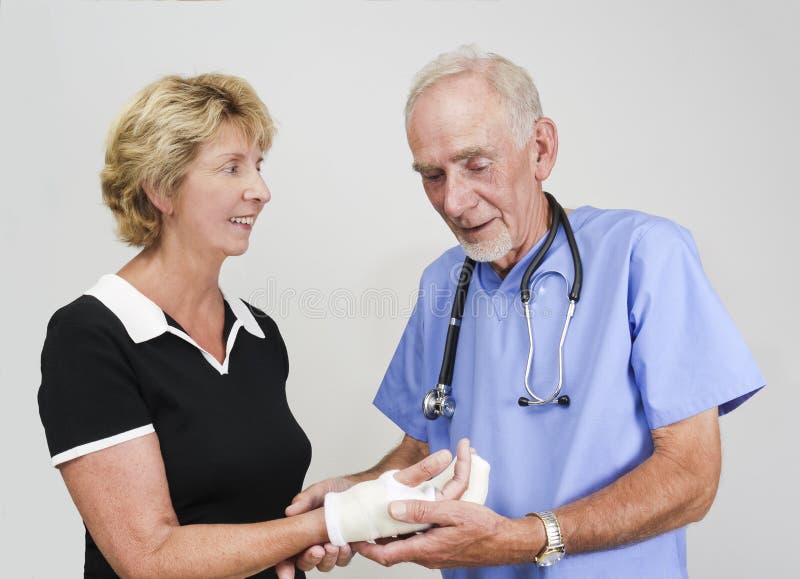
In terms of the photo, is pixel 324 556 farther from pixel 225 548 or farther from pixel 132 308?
pixel 132 308

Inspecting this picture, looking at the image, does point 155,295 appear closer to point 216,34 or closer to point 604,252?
point 604,252

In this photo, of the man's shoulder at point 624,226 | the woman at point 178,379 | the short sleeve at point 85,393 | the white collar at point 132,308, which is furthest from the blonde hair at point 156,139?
the man's shoulder at point 624,226

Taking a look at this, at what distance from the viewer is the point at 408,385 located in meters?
1.86

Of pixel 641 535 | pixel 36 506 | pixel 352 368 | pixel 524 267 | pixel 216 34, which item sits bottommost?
pixel 36 506

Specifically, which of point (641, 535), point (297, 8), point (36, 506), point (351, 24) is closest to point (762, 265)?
point (641, 535)

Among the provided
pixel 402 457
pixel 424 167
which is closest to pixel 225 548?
Answer: pixel 402 457

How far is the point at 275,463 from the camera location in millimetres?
1577

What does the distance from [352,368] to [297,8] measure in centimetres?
108

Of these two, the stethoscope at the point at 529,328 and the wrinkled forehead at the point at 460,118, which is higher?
the wrinkled forehead at the point at 460,118

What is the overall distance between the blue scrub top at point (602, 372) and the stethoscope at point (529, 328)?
0.02 meters

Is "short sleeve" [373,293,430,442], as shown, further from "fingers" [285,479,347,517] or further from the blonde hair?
the blonde hair

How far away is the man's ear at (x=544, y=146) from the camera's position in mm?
1620

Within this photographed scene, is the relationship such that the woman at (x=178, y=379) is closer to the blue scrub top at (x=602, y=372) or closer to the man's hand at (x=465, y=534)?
the man's hand at (x=465, y=534)

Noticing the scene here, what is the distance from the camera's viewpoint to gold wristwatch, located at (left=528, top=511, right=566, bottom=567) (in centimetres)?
132
